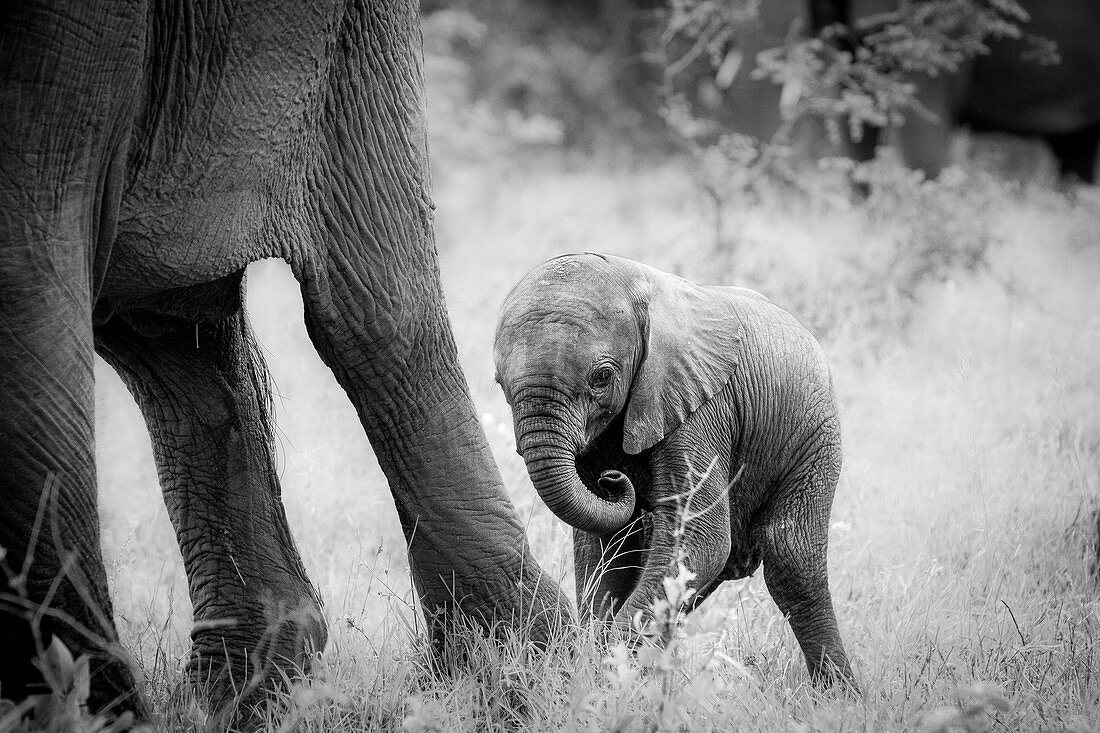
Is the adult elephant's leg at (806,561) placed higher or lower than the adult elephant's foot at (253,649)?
higher

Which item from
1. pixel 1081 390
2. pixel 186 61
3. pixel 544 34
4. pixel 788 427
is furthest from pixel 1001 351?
pixel 544 34

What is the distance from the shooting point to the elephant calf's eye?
3268mm

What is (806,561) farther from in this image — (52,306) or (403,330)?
(52,306)

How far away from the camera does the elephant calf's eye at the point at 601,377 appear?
3268 millimetres

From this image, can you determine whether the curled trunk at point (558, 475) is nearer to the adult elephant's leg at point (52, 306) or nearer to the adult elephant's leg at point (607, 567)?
the adult elephant's leg at point (607, 567)

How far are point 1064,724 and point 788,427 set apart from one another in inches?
41.7

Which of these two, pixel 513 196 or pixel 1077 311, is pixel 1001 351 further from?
pixel 513 196

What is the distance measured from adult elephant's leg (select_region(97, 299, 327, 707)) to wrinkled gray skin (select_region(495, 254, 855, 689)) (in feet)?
2.63

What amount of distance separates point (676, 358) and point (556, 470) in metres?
0.52

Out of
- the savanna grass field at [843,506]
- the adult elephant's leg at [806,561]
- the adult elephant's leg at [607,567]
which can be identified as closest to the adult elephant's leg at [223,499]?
the savanna grass field at [843,506]

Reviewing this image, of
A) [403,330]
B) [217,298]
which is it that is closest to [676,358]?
[403,330]

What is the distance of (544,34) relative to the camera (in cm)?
2131

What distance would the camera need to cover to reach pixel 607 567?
3580mm

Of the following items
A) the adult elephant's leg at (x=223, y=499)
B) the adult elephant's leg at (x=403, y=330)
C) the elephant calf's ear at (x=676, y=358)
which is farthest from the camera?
the adult elephant's leg at (x=223, y=499)
